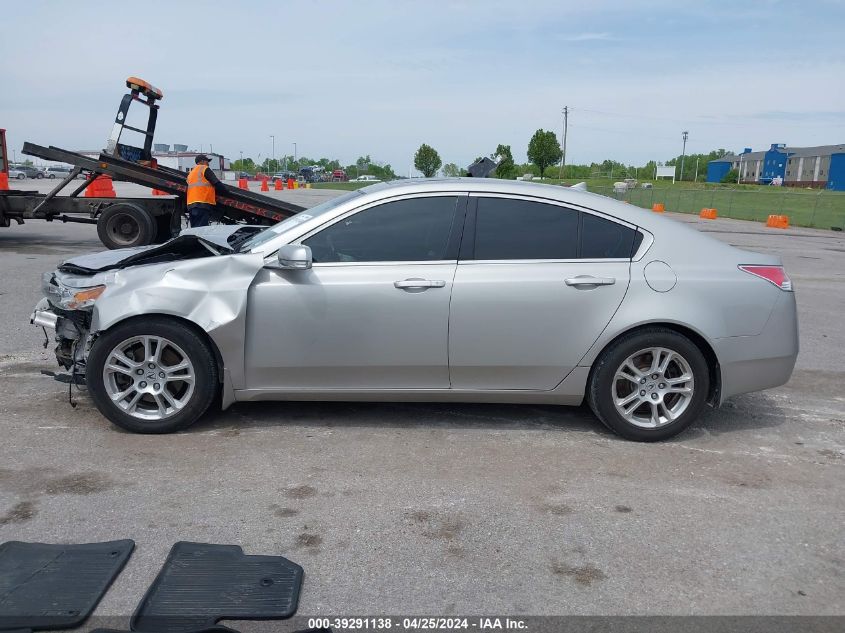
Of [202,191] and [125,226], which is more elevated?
[202,191]

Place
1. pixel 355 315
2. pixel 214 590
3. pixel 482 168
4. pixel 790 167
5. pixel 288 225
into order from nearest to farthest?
pixel 214 590 → pixel 355 315 → pixel 288 225 → pixel 482 168 → pixel 790 167

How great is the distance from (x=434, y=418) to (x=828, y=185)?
99.5 meters

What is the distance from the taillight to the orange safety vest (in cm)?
927

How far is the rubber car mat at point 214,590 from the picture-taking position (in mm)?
2857

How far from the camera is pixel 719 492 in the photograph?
13.5 feet

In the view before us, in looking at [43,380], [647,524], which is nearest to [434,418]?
[647,524]

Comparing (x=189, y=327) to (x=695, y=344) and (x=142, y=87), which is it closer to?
(x=695, y=344)

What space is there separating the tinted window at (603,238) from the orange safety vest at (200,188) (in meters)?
8.63

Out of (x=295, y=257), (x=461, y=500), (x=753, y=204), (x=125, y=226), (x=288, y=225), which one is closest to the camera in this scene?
(x=461, y=500)

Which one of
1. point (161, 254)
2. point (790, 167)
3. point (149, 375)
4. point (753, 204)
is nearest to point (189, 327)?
point (149, 375)

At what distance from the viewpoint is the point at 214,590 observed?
3037 mm

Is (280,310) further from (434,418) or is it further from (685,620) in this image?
(685,620)

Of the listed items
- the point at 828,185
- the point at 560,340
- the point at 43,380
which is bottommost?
the point at 43,380

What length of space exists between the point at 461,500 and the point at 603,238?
6.49ft
